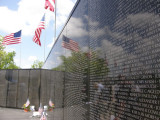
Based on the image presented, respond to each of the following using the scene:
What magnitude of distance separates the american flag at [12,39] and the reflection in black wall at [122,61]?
30.1ft

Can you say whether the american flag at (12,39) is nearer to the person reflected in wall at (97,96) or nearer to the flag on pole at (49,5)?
the flag on pole at (49,5)

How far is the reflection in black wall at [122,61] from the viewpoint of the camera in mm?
1051

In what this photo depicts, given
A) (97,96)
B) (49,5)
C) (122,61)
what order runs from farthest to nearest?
1. (49,5)
2. (97,96)
3. (122,61)

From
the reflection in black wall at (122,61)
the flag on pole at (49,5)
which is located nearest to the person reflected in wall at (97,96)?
the reflection in black wall at (122,61)

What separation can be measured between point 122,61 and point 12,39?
10327 millimetres

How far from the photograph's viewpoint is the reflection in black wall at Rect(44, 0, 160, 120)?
3.45 ft

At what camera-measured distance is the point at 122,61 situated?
1386 millimetres

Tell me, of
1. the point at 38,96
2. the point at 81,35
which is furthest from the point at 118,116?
the point at 38,96

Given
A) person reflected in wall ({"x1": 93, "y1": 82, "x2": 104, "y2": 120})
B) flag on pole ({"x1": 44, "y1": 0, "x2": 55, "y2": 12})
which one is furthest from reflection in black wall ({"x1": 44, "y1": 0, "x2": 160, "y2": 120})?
flag on pole ({"x1": 44, "y1": 0, "x2": 55, "y2": 12})

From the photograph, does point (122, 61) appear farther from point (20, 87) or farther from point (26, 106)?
point (20, 87)

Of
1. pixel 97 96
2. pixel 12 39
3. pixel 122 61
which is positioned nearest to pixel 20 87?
pixel 12 39

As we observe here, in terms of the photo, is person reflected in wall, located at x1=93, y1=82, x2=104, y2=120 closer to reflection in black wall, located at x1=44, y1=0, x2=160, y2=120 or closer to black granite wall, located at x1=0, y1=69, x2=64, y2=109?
reflection in black wall, located at x1=44, y1=0, x2=160, y2=120

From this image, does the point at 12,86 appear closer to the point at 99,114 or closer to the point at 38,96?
the point at 38,96

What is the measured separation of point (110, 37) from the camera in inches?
64.7
